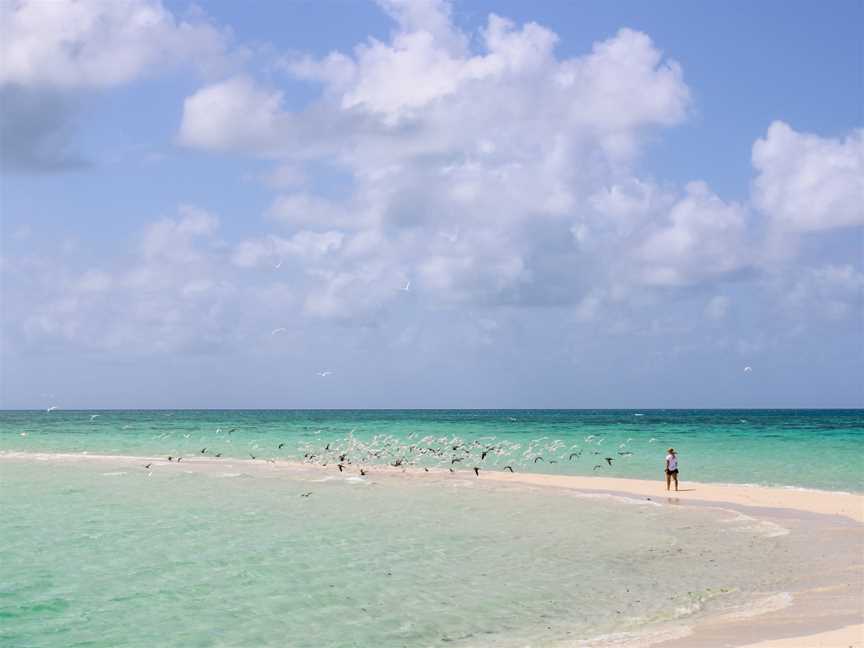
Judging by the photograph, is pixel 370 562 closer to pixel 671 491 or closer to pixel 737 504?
pixel 737 504

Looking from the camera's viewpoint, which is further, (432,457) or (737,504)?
(432,457)

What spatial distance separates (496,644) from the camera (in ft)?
46.4

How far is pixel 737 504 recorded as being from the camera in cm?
3347

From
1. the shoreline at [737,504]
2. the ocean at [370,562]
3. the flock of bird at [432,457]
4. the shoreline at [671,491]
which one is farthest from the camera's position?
the flock of bird at [432,457]

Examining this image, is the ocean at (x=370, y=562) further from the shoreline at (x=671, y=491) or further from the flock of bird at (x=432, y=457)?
the flock of bird at (x=432, y=457)

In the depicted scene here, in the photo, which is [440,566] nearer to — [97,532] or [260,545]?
[260,545]

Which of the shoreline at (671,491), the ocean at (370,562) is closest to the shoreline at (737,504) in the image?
the shoreline at (671,491)

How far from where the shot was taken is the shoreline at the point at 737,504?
43.9 ft

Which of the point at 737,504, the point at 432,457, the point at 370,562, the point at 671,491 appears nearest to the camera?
the point at 370,562

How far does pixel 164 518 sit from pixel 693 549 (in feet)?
55.0

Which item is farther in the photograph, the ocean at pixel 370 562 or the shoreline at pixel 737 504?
the ocean at pixel 370 562

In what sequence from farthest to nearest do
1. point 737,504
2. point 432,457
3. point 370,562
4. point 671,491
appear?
point 432,457 < point 671,491 < point 737,504 < point 370,562

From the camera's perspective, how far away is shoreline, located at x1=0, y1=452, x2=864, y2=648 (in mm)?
13383

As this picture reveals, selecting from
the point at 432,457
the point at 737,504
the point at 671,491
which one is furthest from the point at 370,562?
the point at 432,457
